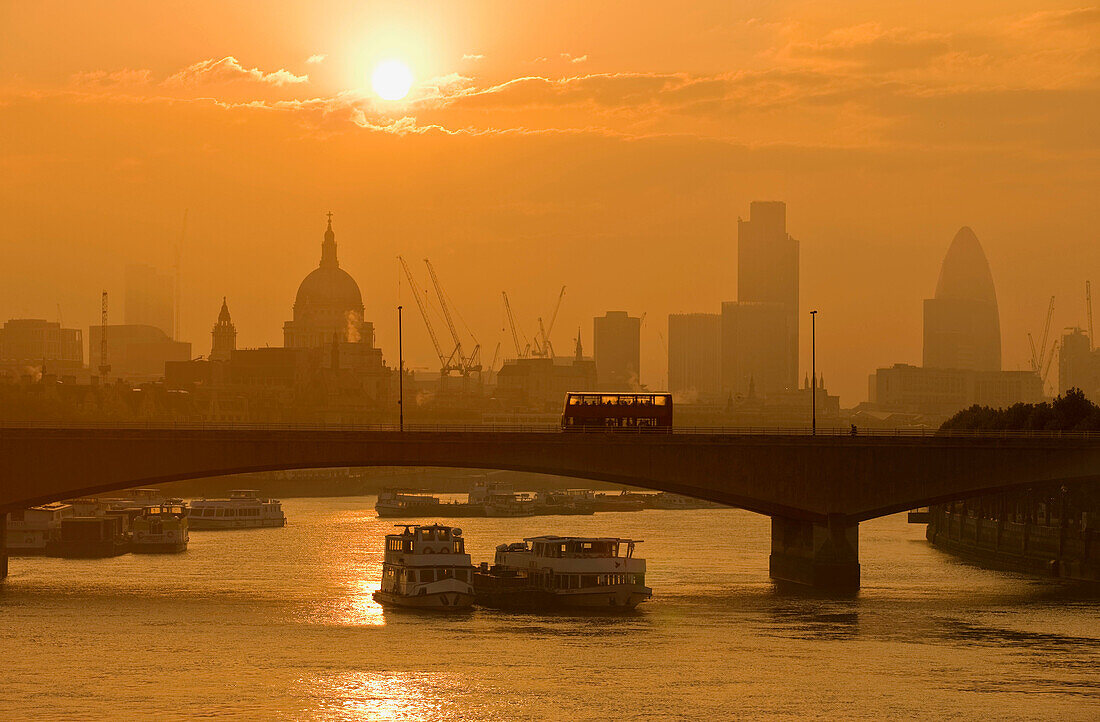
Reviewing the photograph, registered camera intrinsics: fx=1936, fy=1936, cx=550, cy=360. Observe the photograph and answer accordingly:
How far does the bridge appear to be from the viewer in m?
117

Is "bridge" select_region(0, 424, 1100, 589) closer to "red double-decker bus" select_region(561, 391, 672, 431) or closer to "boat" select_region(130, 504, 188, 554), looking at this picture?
"red double-decker bus" select_region(561, 391, 672, 431)

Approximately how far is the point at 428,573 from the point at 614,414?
882 inches

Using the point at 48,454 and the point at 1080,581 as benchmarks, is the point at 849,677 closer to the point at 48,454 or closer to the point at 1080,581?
the point at 1080,581

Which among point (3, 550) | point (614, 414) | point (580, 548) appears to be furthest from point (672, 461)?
point (3, 550)

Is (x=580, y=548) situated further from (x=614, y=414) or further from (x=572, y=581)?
(x=614, y=414)

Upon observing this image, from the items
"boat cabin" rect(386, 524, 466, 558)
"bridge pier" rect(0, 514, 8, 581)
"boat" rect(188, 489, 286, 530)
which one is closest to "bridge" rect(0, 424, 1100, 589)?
"bridge pier" rect(0, 514, 8, 581)

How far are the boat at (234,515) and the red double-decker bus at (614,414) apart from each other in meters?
64.4

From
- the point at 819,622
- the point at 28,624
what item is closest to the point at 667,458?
the point at 819,622

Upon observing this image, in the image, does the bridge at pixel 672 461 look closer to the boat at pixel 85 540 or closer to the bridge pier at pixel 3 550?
the bridge pier at pixel 3 550

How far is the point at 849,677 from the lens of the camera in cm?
8438

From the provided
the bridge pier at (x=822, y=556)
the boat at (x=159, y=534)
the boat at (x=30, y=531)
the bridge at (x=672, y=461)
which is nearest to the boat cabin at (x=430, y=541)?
the bridge at (x=672, y=461)

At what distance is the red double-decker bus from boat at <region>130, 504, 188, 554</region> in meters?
39.7

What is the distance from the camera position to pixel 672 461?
120 m

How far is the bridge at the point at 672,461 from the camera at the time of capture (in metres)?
117
